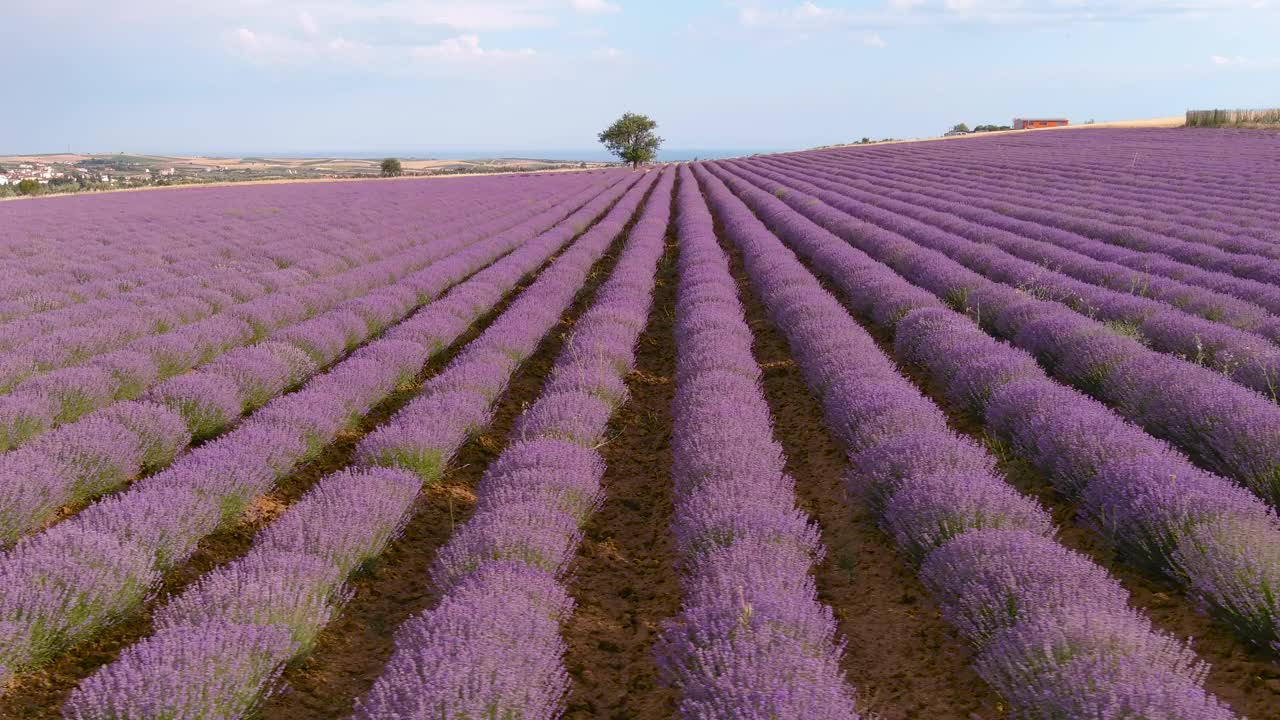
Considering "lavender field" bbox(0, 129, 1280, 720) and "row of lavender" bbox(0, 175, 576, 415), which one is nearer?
"lavender field" bbox(0, 129, 1280, 720)

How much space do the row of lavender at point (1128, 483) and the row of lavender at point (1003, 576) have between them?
259mm

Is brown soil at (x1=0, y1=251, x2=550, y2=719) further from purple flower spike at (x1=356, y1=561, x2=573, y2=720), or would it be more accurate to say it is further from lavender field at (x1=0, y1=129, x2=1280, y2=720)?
purple flower spike at (x1=356, y1=561, x2=573, y2=720)

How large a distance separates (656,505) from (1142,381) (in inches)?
124

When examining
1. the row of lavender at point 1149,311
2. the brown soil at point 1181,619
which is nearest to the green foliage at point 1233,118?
the row of lavender at point 1149,311

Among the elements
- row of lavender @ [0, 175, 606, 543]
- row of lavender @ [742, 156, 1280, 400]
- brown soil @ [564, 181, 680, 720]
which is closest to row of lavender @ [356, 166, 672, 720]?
brown soil @ [564, 181, 680, 720]

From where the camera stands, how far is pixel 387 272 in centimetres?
1013

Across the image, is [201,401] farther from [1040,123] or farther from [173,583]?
[1040,123]

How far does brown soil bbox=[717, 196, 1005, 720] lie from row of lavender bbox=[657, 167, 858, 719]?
0.39 feet

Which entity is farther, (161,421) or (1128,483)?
(161,421)

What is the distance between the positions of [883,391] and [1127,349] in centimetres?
202

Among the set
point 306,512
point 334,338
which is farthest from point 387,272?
point 306,512

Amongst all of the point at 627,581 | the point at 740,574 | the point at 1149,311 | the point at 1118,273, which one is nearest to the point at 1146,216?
the point at 1118,273

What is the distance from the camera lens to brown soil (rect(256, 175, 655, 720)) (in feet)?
8.62

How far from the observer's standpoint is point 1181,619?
279 cm
